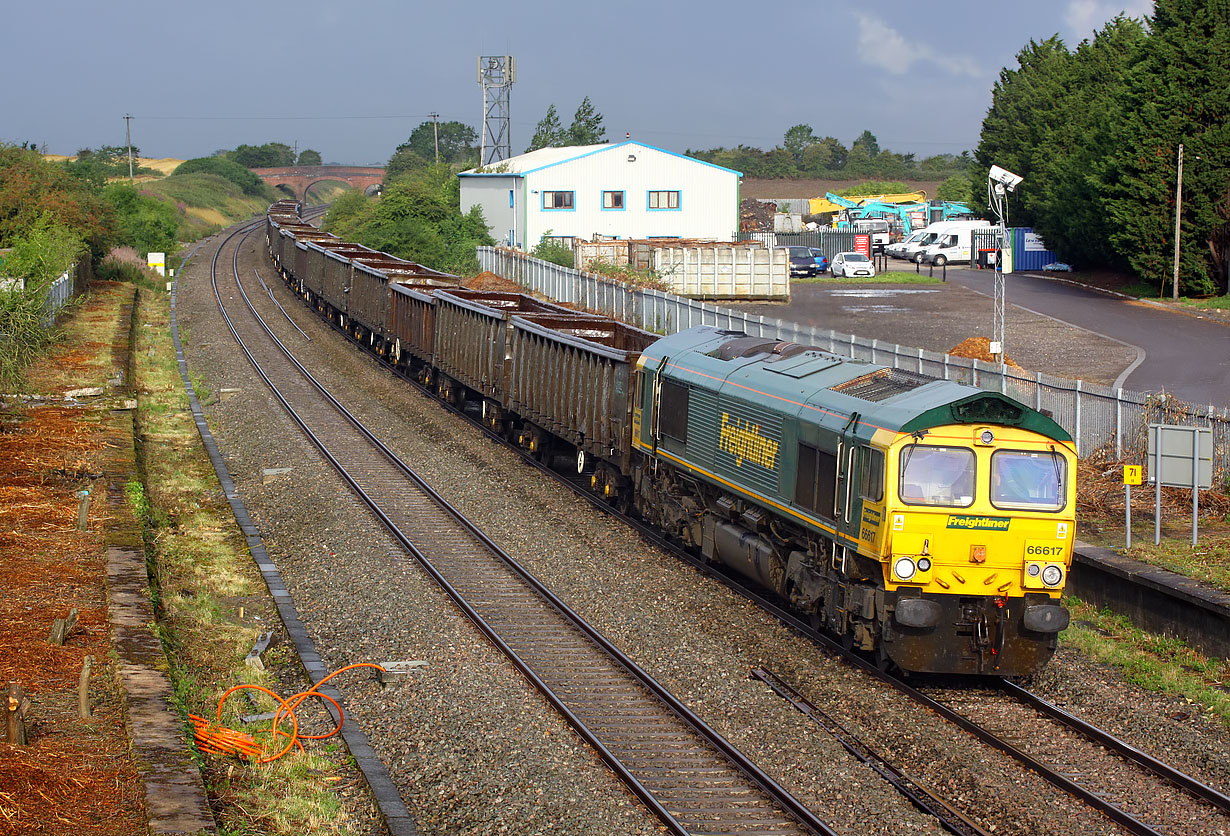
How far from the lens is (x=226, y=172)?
505 feet

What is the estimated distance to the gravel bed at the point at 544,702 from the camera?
945 centimetres

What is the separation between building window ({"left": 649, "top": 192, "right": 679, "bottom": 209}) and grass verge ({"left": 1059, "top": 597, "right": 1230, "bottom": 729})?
47008 millimetres

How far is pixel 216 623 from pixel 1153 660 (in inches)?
416

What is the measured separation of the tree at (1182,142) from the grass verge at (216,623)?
1396 inches

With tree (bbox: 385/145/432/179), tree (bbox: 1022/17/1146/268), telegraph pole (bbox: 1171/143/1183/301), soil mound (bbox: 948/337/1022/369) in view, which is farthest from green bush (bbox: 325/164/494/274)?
tree (bbox: 385/145/432/179)

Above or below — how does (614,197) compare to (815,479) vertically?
above

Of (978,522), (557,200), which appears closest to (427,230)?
(557,200)

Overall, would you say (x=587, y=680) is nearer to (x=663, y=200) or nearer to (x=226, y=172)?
(x=663, y=200)

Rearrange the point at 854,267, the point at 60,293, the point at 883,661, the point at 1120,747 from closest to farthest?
the point at 1120,747 < the point at 883,661 < the point at 60,293 < the point at 854,267

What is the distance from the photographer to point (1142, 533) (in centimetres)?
1606

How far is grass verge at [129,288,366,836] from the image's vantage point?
913cm

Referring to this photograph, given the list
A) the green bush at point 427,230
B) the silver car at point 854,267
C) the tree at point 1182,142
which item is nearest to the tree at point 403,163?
the green bush at point 427,230

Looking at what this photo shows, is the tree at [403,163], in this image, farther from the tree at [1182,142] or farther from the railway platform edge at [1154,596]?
the railway platform edge at [1154,596]

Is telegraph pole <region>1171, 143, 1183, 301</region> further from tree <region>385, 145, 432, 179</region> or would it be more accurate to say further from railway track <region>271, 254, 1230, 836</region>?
tree <region>385, 145, 432, 179</region>
